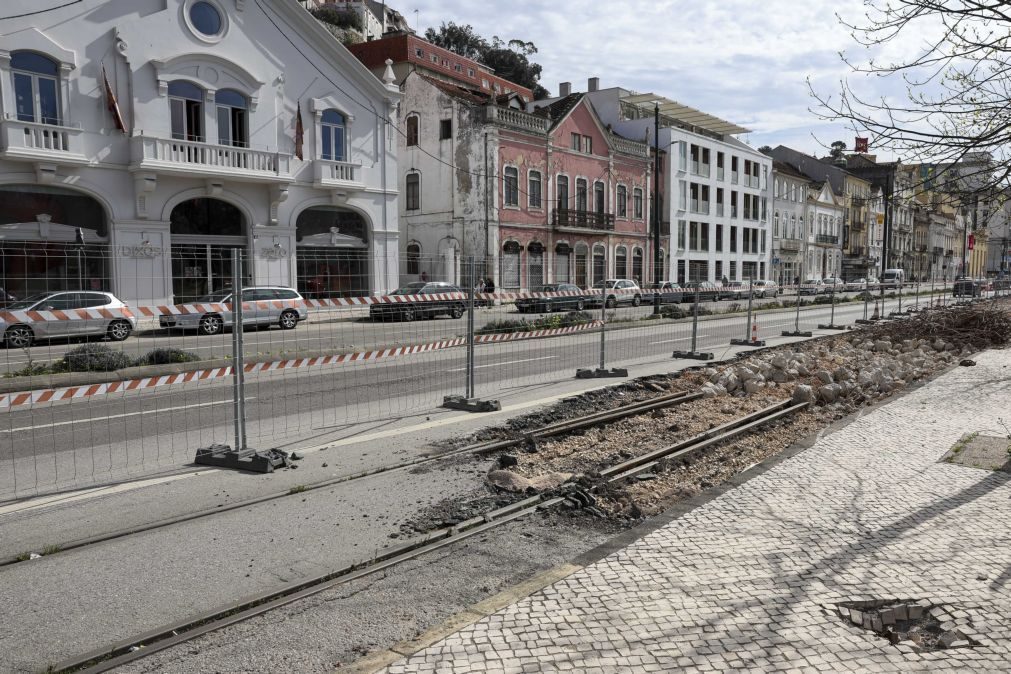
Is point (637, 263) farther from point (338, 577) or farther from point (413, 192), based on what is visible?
point (338, 577)

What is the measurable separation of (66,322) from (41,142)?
14456 mm

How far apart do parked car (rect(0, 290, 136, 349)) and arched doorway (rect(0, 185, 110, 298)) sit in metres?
0.20

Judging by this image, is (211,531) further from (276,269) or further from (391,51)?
(391,51)

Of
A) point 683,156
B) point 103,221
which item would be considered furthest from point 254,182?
point 683,156

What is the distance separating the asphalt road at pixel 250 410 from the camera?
741cm

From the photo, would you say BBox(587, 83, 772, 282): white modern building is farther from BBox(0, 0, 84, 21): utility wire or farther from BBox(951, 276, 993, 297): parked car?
BBox(0, 0, 84, 21): utility wire

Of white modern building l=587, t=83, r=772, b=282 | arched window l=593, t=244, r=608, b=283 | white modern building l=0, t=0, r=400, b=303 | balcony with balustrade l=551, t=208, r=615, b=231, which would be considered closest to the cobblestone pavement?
white modern building l=0, t=0, r=400, b=303

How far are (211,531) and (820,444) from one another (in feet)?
19.7

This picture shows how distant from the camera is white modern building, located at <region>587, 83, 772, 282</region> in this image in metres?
55.1

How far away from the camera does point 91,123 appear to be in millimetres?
23250

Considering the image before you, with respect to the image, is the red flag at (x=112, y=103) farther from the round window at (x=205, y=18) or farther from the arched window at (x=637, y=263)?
the arched window at (x=637, y=263)

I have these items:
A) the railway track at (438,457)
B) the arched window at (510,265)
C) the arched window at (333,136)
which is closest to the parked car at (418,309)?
the railway track at (438,457)

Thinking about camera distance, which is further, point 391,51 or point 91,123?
point 391,51

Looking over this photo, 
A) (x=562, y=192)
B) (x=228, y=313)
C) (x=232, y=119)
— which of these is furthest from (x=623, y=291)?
(x=228, y=313)
